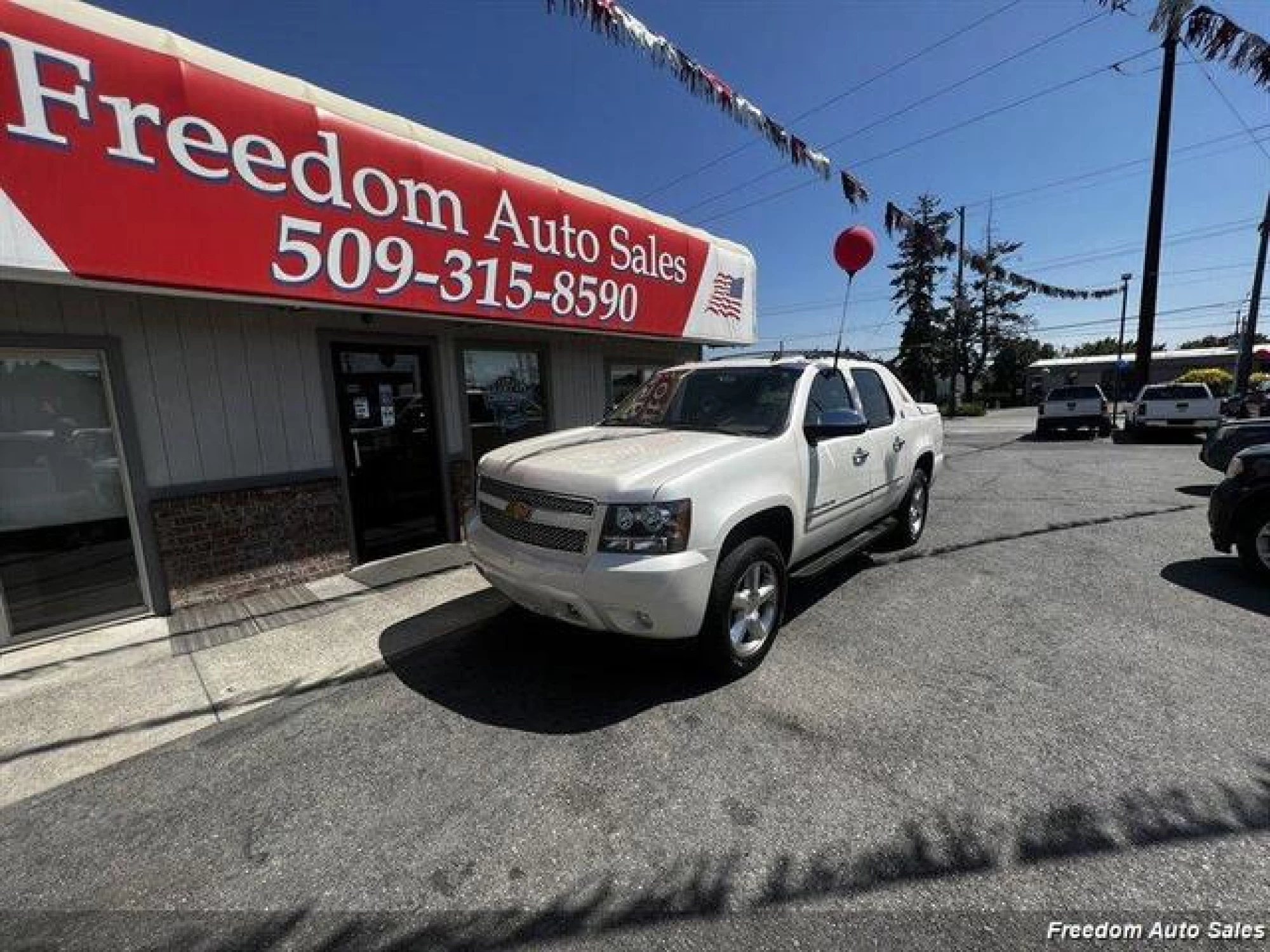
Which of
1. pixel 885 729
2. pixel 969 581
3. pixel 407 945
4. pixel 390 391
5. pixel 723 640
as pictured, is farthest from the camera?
pixel 390 391

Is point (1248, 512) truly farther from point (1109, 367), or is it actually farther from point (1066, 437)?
point (1109, 367)

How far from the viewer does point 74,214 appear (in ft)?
11.5

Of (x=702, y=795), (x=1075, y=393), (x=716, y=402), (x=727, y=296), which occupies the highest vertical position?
(x=727, y=296)

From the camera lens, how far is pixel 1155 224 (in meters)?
19.4

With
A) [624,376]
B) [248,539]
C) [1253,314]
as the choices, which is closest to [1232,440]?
[624,376]

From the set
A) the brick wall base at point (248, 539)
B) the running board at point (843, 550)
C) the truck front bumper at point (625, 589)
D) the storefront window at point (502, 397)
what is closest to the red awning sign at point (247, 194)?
the storefront window at point (502, 397)

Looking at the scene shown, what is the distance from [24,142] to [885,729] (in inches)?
223

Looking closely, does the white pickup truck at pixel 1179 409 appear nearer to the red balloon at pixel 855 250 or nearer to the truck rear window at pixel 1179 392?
the truck rear window at pixel 1179 392

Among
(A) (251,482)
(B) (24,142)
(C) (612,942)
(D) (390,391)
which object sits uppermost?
(B) (24,142)

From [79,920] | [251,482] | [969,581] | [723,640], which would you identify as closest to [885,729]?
[723,640]

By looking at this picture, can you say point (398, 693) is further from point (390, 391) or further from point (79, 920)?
point (390, 391)

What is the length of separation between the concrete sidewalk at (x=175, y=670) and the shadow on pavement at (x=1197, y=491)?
9829mm

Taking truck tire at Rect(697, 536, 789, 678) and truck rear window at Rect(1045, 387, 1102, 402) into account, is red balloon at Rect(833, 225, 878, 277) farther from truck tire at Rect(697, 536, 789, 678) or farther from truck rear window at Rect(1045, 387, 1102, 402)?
truck rear window at Rect(1045, 387, 1102, 402)

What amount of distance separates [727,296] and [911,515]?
488cm
